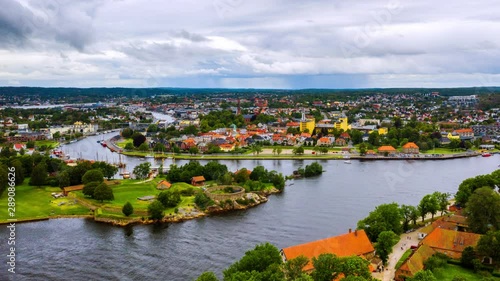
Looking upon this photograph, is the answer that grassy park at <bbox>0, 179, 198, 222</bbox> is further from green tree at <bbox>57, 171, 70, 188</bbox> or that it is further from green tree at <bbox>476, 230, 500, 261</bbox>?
green tree at <bbox>476, 230, 500, 261</bbox>

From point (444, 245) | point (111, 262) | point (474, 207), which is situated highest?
point (474, 207)

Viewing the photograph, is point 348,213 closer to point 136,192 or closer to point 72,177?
point 136,192

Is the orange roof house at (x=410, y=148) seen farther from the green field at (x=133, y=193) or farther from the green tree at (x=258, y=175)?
the green field at (x=133, y=193)

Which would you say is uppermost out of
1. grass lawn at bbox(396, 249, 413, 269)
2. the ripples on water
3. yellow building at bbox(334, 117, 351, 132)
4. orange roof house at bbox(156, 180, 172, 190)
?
yellow building at bbox(334, 117, 351, 132)

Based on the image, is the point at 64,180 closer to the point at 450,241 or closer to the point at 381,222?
the point at 381,222

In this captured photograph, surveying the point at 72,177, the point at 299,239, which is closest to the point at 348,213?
the point at 299,239

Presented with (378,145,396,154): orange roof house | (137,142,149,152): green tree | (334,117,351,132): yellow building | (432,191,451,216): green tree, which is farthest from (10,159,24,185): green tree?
(334,117,351,132): yellow building
